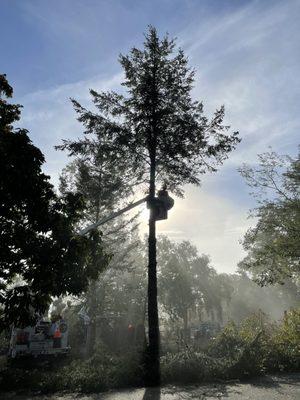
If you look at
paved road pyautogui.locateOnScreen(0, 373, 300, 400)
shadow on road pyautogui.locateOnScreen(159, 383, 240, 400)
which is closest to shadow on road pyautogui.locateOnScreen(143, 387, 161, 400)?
paved road pyautogui.locateOnScreen(0, 373, 300, 400)

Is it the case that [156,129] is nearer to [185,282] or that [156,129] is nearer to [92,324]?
[92,324]

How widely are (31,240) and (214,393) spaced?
21.2ft

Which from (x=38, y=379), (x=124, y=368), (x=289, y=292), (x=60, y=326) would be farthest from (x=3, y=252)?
(x=289, y=292)

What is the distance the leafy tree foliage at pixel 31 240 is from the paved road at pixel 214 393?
378cm

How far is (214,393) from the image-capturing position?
9.96 m

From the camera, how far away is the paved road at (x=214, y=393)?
9.50 m

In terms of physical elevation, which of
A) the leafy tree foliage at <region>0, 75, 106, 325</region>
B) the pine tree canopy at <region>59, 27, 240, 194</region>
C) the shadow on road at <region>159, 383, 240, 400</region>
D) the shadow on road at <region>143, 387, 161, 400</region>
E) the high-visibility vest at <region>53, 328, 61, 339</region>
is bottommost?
the shadow on road at <region>143, 387, 161, 400</region>

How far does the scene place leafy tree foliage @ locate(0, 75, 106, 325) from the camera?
23.5ft

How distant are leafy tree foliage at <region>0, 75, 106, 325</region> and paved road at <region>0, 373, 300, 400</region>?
12.4 ft

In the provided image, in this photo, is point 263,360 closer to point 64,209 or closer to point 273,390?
point 273,390

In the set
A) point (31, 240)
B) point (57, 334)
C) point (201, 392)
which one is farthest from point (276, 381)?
point (57, 334)

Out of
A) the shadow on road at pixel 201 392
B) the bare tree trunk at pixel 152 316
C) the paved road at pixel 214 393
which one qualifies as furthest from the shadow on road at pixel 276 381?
the bare tree trunk at pixel 152 316

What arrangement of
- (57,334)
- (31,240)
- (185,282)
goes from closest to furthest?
(31,240)
(57,334)
(185,282)

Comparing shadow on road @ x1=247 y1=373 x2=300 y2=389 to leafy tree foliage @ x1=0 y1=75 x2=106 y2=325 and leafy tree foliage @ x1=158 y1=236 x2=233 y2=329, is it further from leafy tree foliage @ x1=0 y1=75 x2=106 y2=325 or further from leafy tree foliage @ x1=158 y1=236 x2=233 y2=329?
leafy tree foliage @ x1=158 y1=236 x2=233 y2=329
